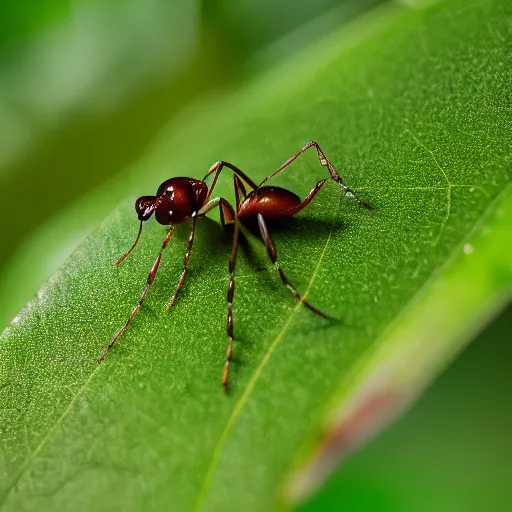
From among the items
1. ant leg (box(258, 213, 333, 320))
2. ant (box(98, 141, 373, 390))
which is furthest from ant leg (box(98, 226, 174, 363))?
ant leg (box(258, 213, 333, 320))

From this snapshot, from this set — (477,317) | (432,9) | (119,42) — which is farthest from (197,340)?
(119,42)

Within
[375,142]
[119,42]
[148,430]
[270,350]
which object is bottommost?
[148,430]

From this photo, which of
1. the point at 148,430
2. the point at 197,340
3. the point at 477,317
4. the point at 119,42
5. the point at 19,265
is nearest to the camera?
the point at 477,317

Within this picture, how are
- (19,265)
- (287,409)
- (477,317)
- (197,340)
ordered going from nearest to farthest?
(477,317), (287,409), (197,340), (19,265)

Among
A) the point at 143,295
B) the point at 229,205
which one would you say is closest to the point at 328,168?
the point at 229,205

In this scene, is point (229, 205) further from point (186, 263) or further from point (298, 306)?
point (298, 306)

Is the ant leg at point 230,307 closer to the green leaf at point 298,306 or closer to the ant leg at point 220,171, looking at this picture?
the green leaf at point 298,306

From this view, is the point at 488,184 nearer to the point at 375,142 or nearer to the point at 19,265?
the point at 375,142
